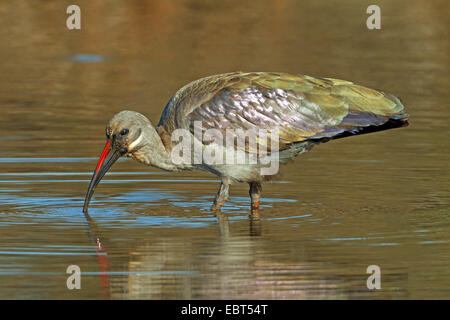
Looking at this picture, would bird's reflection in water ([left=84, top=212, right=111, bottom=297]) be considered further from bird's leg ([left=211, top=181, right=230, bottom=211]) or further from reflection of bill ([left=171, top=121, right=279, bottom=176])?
bird's leg ([left=211, top=181, right=230, bottom=211])

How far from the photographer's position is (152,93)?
65.0 feet

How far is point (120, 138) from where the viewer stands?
1161 centimetres

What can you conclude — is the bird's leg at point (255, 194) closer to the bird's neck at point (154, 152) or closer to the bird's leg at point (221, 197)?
the bird's leg at point (221, 197)

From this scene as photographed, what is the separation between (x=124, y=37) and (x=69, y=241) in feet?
54.5

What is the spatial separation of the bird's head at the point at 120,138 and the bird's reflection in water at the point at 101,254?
1.52 ft

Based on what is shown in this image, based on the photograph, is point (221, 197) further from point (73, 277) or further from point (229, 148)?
point (73, 277)

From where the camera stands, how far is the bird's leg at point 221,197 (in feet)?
38.5

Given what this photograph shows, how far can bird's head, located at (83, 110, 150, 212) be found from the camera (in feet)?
38.0

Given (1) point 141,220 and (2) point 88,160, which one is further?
(2) point 88,160

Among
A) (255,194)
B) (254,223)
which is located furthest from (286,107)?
(254,223)

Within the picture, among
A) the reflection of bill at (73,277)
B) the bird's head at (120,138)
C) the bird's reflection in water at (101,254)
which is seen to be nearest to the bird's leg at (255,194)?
the bird's head at (120,138)

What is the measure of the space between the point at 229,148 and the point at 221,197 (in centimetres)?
62

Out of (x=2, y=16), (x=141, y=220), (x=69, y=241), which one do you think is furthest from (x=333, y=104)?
(x=2, y=16)

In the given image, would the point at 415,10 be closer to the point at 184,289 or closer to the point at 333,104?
the point at 333,104
